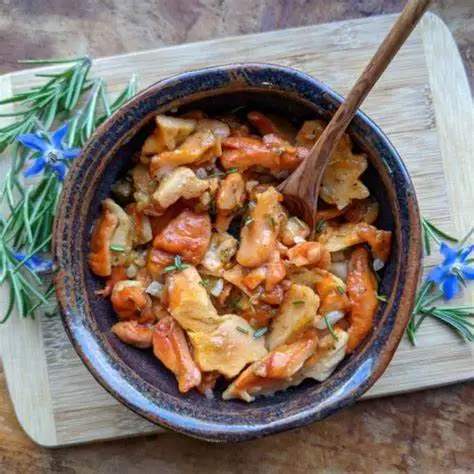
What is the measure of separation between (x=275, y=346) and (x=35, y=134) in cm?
95

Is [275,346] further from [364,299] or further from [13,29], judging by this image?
[13,29]

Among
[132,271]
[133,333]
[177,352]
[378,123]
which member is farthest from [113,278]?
[378,123]

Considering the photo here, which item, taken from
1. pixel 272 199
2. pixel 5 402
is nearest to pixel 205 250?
pixel 272 199

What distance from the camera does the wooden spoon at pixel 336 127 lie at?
5.63 feet

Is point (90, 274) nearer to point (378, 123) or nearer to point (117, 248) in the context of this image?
point (117, 248)

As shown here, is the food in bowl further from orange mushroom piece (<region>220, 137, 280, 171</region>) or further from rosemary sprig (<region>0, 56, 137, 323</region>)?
rosemary sprig (<region>0, 56, 137, 323</region>)

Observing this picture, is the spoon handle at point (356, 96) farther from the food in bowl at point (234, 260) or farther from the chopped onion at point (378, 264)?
the chopped onion at point (378, 264)

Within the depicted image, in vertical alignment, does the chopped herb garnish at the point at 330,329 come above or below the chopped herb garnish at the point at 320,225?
below

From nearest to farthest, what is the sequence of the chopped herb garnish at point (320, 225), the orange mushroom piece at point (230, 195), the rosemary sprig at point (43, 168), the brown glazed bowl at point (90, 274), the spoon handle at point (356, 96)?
the spoon handle at point (356, 96), the brown glazed bowl at point (90, 274), the orange mushroom piece at point (230, 195), the chopped herb garnish at point (320, 225), the rosemary sprig at point (43, 168)

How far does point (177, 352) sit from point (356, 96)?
2.72ft

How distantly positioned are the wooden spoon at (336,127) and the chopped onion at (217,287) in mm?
290

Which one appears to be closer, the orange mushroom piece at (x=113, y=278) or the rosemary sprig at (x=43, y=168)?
the orange mushroom piece at (x=113, y=278)

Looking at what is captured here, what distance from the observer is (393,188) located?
1.94 metres

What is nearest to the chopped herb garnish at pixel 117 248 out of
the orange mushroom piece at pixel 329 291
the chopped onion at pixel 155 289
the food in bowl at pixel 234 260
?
the food in bowl at pixel 234 260
